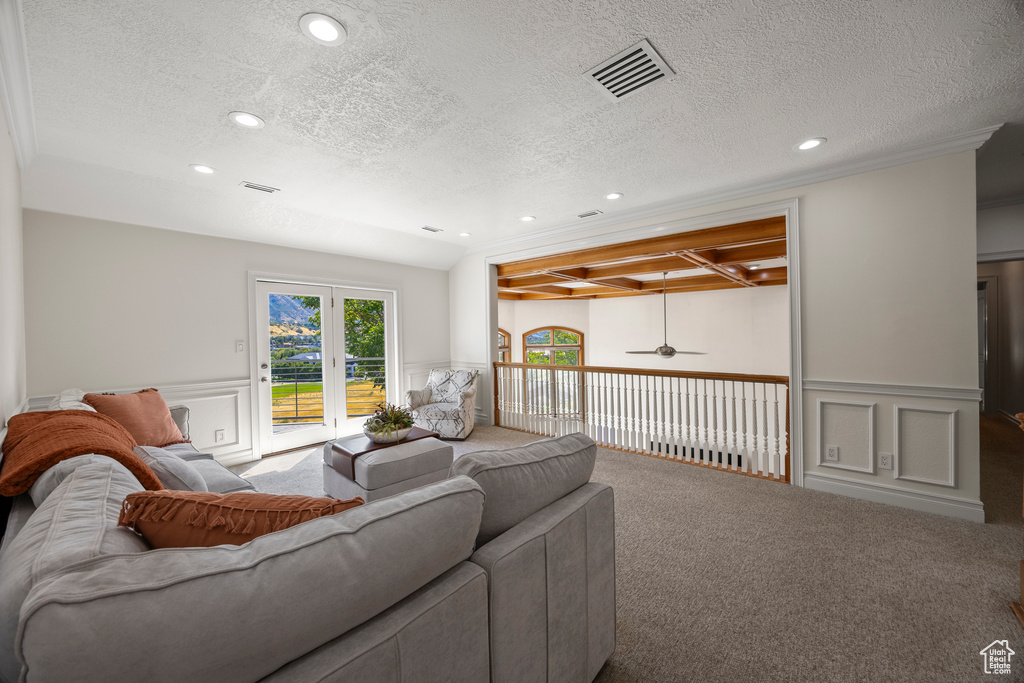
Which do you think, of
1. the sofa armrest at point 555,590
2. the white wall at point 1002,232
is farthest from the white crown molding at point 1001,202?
the sofa armrest at point 555,590

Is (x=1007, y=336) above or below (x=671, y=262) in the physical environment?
below

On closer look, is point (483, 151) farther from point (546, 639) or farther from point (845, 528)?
point (845, 528)

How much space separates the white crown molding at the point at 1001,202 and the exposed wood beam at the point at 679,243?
2.19 metres

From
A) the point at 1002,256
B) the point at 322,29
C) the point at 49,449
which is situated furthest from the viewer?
the point at 1002,256

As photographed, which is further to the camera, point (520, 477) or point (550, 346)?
point (550, 346)

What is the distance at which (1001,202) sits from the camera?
3.70 metres

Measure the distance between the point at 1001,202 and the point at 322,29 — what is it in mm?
5648

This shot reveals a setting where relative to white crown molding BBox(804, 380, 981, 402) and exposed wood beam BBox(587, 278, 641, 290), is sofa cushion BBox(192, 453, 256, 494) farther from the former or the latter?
exposed wood beam BBox(587, 278, 641, 290)

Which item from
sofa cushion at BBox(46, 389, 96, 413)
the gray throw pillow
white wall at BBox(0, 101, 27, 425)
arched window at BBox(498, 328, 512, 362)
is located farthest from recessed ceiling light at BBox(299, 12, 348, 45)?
arched window at BBox(498, 328, 512, 362)

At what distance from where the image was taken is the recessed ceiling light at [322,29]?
5.02 feet

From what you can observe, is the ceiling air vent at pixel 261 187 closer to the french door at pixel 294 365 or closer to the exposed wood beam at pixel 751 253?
the french door at pixel 294 365

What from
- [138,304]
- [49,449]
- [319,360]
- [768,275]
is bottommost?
[49,449]

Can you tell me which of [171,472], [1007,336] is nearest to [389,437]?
[171,472]

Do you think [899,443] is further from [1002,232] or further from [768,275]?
[768,275]
